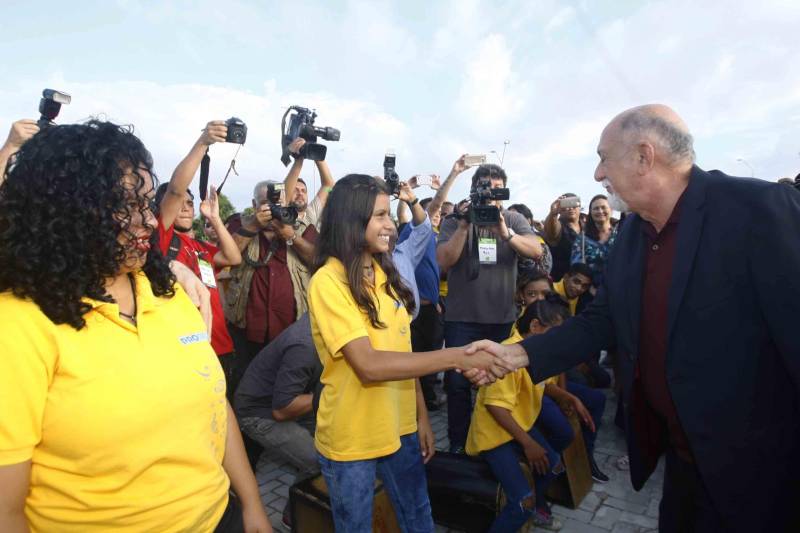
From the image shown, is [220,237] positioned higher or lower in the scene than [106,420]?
higher

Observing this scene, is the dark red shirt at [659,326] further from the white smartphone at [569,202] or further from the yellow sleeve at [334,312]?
the white smartphone at [569,202]

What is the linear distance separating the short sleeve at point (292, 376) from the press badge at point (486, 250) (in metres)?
1.88

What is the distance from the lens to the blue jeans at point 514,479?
3.09m

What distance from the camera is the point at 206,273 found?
13.4 ft

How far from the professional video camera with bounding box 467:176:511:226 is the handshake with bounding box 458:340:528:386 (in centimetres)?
193

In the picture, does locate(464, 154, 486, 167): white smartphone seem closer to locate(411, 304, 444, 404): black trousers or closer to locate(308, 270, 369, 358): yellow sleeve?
locate(411, 304, 444, 404): black trousers

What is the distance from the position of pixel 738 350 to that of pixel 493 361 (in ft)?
3.88

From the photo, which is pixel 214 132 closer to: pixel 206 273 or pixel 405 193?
pixel 206 273

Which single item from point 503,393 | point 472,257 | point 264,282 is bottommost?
point 503,393

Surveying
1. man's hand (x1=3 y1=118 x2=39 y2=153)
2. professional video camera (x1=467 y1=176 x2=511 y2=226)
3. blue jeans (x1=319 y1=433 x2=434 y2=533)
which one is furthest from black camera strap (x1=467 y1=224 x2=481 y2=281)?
man's hand (x1=3 y1=118 x2=39 y2=153)

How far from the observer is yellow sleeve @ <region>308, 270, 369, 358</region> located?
215 cm

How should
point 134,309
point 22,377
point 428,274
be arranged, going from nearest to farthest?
point 22,377 → point 134,309 → point 428,274

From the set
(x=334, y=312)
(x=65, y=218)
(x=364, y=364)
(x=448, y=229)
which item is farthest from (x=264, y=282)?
(x=65, y=218)

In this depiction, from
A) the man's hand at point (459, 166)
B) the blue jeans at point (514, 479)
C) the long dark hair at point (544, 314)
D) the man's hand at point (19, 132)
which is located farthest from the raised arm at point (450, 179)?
the man's hand at point (19, 132)
